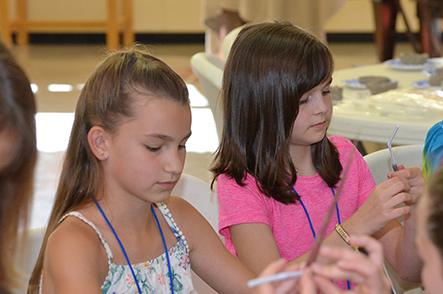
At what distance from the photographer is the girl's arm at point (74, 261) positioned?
91 centimetres

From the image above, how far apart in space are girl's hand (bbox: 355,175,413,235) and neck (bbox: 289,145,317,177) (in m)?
0.24

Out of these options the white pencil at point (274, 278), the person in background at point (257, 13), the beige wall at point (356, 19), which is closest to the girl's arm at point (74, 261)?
the white pencil at point (274, 278)

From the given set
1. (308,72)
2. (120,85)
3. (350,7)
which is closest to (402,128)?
(308,72)

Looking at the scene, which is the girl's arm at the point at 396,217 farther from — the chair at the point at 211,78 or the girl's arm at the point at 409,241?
the chair at the point at 211,78

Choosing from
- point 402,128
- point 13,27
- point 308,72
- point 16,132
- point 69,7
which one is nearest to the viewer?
point 16,132

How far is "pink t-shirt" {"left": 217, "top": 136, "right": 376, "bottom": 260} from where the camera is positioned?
1223 millimetres

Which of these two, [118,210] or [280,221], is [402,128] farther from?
[118,210]

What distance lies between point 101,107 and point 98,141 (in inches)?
2.4

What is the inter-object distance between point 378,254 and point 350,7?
6.39m

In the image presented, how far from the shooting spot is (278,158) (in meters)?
1.26

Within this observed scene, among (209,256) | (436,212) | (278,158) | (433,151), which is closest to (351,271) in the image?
(436,212)

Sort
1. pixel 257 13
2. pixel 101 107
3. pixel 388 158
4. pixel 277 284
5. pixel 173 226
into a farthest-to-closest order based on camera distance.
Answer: pixel 257 13
pixel 388 158
pixel 173 226
pixel 101 107
pixel 277 284

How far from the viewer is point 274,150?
1258mm

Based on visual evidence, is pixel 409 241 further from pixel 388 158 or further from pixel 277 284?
pixel 277 284
